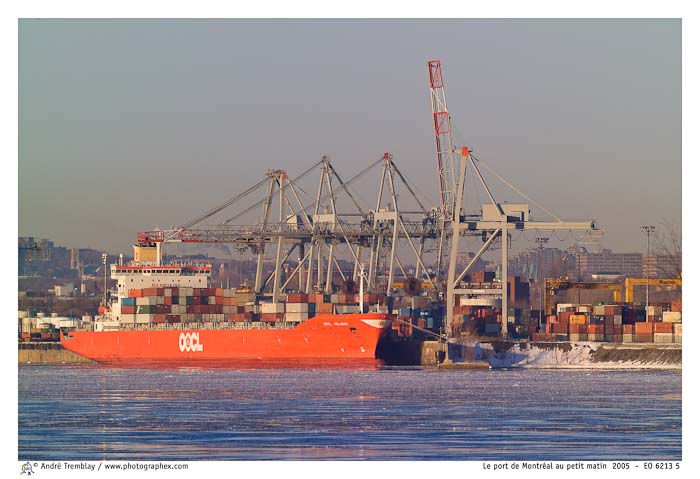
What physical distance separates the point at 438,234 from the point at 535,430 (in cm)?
4684

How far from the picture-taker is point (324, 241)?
8544 cm

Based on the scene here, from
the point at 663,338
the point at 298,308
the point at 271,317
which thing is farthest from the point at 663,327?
the point at 271,317

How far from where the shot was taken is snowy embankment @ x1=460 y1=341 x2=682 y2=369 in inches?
2719

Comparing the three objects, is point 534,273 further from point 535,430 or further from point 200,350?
point 535,430

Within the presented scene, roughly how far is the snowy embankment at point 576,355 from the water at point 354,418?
27.4 ft

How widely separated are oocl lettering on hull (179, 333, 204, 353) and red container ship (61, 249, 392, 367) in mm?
52

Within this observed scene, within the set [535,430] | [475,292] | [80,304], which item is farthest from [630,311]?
[80,304]

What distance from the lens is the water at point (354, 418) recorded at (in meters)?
33.4

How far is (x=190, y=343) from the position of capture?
77438mm

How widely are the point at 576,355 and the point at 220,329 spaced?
61.0 ft

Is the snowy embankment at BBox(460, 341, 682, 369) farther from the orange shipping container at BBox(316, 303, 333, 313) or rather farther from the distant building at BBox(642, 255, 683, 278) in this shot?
the orange shipping container at BBox(316, 303, 333, 313)

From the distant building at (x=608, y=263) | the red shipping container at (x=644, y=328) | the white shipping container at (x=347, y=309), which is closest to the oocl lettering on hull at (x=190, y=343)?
the white shipping container at (x=347, y=309)

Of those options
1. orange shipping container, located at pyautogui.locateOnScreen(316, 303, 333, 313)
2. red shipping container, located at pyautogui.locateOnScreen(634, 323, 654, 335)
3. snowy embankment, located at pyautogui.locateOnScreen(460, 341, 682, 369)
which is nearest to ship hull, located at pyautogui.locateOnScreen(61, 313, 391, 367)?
orange shipping container, located at pyautogui.locateOnScreen(316, 303, 333, 313)

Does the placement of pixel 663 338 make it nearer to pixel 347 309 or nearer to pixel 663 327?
pixel 663 327
